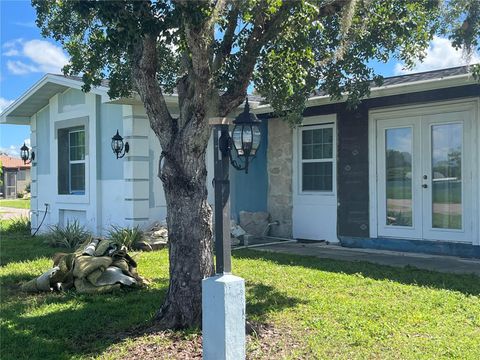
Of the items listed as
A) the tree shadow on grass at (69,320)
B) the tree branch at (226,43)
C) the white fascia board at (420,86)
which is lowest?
the tree shadow on grass at (69,320)

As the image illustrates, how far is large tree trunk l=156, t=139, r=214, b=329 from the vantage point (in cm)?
479

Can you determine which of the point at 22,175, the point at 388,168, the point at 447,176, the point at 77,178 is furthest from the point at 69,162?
the point at 22,175

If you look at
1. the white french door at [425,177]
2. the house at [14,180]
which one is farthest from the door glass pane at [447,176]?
the house at [14,180]

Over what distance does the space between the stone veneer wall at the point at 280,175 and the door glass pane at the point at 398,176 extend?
2.42m

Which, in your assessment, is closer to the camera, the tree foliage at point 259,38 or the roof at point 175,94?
the tree foliage at point 259,38

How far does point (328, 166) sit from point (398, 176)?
166cm

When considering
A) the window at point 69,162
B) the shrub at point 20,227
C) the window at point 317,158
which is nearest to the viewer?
the window at point 317,158

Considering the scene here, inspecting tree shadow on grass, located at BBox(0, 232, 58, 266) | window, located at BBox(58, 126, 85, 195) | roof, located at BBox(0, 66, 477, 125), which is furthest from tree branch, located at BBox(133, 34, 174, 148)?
window, located at BBox(58, 126, 85, 195)

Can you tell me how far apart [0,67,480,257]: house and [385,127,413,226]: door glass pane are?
0.02 meters

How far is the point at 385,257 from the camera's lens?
878 cm

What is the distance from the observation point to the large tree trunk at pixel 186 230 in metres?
4.79

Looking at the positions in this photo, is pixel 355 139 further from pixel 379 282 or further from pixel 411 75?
pixel 379 282

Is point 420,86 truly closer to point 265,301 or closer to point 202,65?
point 265,301

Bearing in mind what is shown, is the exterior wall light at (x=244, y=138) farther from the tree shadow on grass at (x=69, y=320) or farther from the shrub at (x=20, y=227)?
the shrub at (x=20, y=227)
